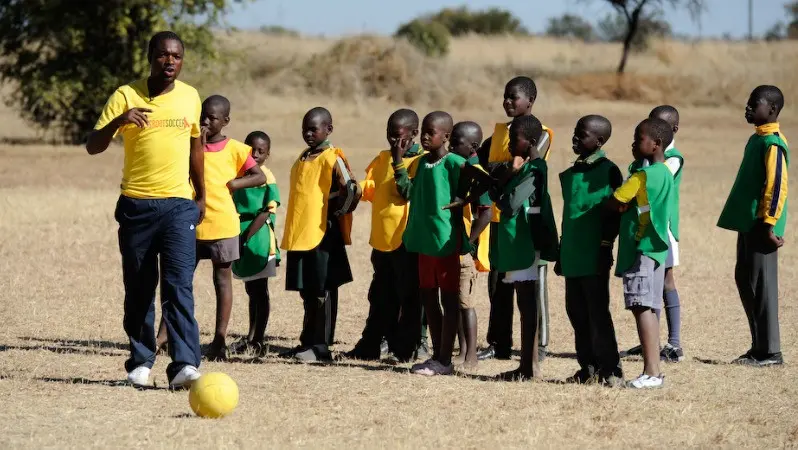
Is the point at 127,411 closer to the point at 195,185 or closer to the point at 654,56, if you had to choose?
the point at 195,185

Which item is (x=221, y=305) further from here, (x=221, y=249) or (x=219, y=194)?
(x=219, y=194)

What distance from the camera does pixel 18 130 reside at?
36.3 m

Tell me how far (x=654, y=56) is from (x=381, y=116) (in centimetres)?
1743

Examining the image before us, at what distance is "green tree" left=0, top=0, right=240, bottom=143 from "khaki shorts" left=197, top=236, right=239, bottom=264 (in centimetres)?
2147

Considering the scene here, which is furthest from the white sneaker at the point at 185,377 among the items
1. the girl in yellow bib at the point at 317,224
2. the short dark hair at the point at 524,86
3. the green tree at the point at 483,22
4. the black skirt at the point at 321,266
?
the green tree at the point at 483,22

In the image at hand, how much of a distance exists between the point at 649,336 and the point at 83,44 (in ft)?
82.5

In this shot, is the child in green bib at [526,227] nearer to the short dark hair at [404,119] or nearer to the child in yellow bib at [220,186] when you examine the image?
the short dark hair at [404,119]

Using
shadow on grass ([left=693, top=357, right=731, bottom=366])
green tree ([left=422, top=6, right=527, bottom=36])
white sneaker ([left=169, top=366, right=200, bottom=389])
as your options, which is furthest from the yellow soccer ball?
green tree ([left=422, top=6, right=527, bottom=36])

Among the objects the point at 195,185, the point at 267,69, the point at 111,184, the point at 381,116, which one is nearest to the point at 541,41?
the point at 267,69

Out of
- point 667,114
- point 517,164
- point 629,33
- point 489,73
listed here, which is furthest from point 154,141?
point 629,33

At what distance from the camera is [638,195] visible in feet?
24.7

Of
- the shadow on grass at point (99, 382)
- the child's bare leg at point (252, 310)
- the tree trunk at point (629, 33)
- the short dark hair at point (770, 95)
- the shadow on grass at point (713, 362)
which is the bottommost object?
the shadow on grass at point (713, 362)

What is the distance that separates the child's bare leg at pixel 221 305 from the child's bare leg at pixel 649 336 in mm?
2691

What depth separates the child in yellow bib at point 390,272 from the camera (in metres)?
8.64
